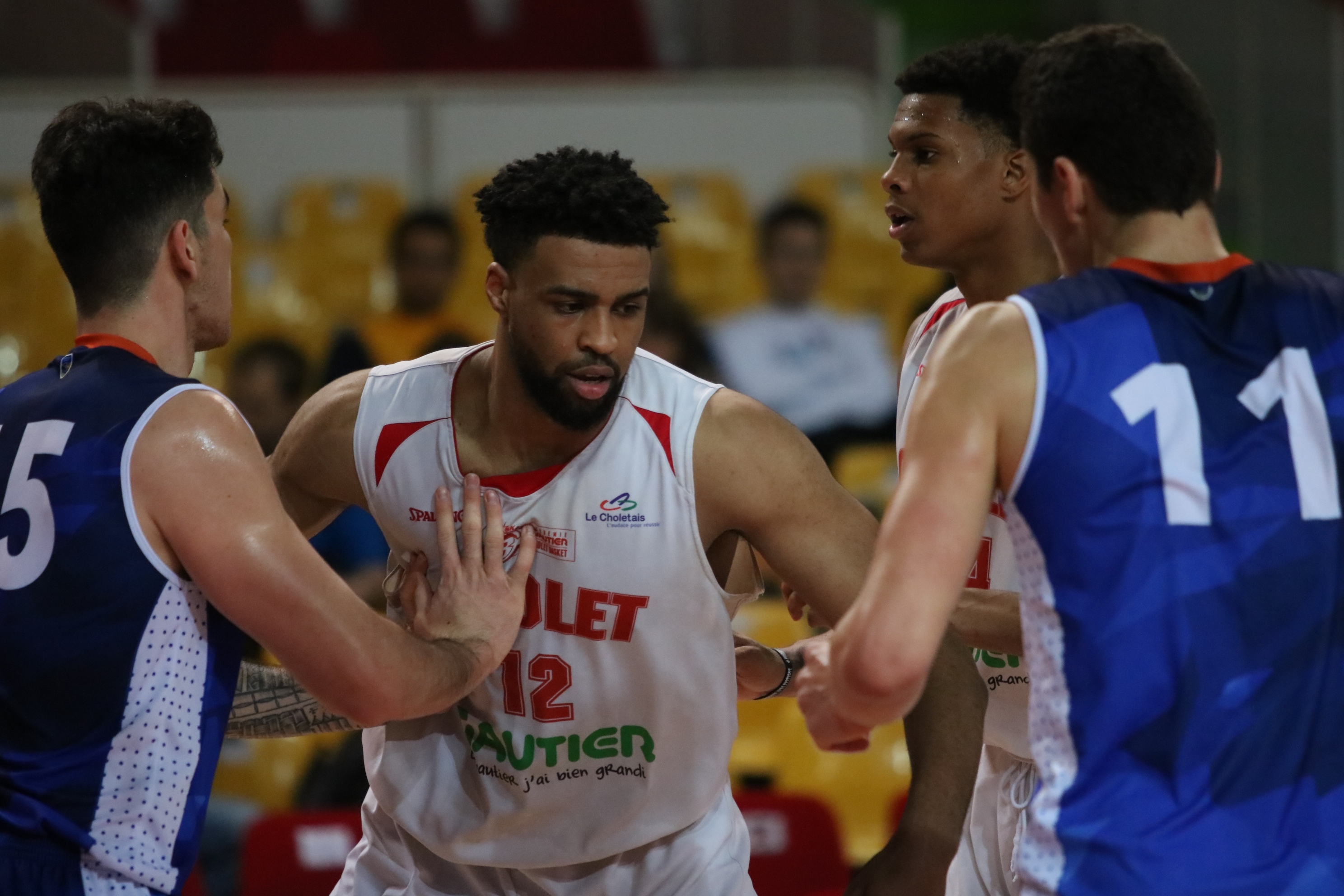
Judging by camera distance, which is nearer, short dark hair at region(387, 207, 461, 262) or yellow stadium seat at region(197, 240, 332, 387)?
short dark hair at region(387, 207, 461, 262)

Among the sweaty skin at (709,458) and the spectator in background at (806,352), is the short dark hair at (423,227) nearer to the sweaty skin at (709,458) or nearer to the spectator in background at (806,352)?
the spectator in background at (806,352)

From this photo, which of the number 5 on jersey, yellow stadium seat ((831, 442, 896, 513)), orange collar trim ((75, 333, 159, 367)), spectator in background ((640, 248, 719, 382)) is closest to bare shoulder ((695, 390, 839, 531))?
orange collar trim ((75, 333, 159, 367))

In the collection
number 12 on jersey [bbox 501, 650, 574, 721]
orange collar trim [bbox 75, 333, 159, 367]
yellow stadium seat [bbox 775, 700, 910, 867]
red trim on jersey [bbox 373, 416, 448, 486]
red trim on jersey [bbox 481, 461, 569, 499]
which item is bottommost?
yellow stadium seat [bbox 775, 700, 910, 867]

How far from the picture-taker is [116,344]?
289 cm

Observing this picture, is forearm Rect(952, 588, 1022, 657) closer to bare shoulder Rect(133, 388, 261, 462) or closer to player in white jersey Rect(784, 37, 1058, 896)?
player in white jersey Rect(784, 37, 1058, 896)

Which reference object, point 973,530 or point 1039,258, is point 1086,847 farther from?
point 1039,258

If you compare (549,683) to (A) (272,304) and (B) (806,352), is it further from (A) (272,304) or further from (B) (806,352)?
(A) (272,304)

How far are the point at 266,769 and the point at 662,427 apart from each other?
13.0 ft

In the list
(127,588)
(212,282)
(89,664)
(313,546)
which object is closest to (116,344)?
(212,282)

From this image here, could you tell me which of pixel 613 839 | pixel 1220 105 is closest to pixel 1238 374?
pixel 613 839

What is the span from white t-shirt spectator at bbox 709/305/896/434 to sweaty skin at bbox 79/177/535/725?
5.87 meters

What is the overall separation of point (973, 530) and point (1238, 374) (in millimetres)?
510

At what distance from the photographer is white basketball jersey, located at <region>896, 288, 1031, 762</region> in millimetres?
3752

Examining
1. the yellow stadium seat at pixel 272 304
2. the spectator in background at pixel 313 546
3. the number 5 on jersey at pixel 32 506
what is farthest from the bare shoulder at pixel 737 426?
the yellow stadium seat at pixel 272 304
